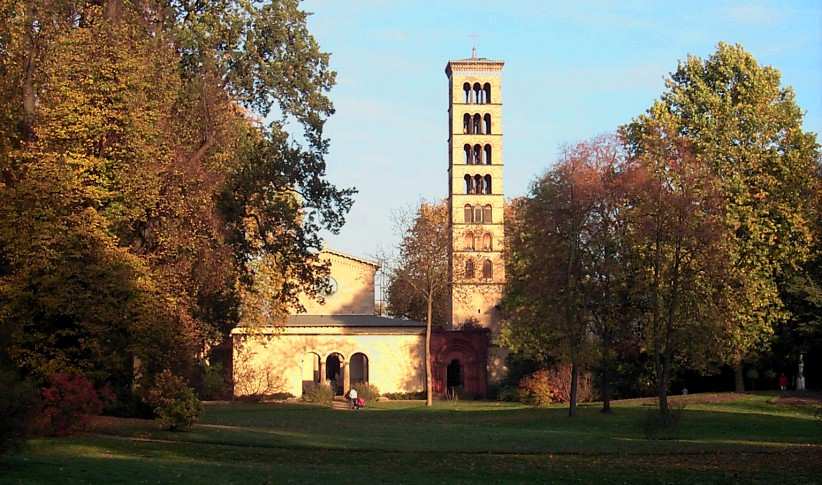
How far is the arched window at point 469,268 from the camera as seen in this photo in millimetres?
65688

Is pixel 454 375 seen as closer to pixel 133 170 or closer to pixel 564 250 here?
pixel 564 250

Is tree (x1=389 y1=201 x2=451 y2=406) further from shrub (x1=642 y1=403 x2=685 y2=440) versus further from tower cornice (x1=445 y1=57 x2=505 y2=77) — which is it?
shrub (x1=642 y1=403 x2=685 y2=440)

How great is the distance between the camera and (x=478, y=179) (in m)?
69.9

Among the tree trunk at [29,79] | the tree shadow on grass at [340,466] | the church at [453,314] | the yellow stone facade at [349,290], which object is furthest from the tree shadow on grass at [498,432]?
the yellow stone facade at [349,290]

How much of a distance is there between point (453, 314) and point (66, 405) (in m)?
A: 44.5

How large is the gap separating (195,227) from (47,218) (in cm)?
475

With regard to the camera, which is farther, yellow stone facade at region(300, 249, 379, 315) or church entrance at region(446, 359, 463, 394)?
yellow stone facade at region(300, 249, 379, 315)

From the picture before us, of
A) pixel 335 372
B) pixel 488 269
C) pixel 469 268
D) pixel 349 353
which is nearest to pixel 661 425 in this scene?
pixel 469 268

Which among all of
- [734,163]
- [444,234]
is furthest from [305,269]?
[444,234]

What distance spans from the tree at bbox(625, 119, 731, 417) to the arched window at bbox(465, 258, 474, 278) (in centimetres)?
2923

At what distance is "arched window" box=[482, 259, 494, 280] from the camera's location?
6806cm

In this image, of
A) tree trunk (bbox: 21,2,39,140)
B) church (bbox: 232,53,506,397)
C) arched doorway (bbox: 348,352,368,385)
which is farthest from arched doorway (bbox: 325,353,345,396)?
tree trunk (bbox: 21,2,39,140)

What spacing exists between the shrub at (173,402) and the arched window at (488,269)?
40539mm

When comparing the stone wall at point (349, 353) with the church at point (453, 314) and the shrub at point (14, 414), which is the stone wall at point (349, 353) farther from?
the shrub at point (14, 414)
